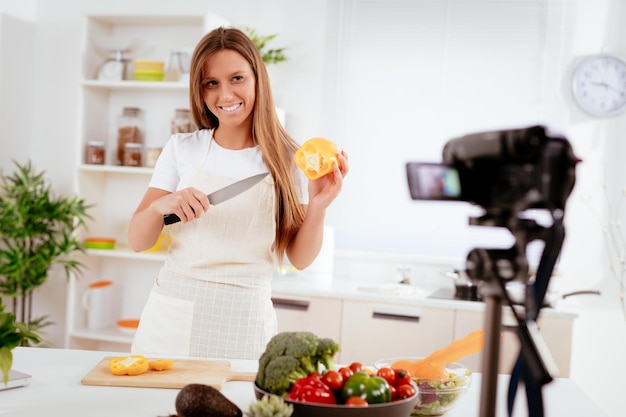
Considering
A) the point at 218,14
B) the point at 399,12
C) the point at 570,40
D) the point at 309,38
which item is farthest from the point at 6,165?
the point at 570,40

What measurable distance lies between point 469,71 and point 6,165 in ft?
8.42

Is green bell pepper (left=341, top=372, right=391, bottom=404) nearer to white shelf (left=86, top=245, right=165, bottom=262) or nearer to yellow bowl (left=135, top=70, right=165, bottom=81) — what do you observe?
white shelf (left=86, top=245, right=165, bottom=262)

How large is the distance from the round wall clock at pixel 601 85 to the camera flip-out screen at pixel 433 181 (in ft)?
9.09

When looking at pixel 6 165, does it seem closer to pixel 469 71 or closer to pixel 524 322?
pixel 469 71

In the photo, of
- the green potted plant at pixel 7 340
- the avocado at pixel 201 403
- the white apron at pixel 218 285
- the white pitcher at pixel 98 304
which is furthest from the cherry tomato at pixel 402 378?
the white pitcher at pixel 98 304

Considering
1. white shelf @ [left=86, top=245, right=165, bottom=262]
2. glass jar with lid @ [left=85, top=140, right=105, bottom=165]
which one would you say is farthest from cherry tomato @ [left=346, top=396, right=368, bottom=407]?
glass jar with lid @ [left=85, top=140, right=105, bottom=165]

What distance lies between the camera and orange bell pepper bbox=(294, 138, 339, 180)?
68.1 inches

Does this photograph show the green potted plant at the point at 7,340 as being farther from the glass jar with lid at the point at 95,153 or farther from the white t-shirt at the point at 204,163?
the glass jar with lid at the point at 95,153

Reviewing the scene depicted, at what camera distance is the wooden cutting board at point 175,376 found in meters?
1.53

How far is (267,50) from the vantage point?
3766 mm

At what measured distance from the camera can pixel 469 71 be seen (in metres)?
3.66

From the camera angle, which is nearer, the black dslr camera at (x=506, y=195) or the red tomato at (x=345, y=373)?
the black dslr camera at (x=506, y=195)

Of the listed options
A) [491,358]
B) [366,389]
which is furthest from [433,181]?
[366,389]

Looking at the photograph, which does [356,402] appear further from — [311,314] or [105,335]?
[105,335]
